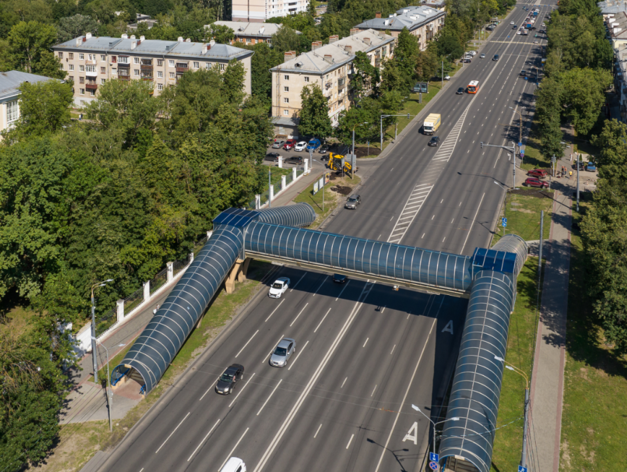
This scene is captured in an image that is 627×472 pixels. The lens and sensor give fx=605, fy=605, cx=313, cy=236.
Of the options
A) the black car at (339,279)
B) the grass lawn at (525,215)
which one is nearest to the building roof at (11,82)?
the black car at (339,279)

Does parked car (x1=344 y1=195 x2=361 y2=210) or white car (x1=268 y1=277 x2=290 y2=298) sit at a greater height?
parked car (x1=344 y1=195 x2=361 y2=210)

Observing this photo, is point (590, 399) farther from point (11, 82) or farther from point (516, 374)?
point (11, 82)

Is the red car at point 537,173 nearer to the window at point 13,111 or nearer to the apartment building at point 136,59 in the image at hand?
the apartment building at point 136,59

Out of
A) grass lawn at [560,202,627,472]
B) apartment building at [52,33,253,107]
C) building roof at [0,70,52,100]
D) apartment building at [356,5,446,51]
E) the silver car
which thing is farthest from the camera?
apartment building at [356,5,446,51]

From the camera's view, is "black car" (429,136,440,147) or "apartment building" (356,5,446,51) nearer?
"black car" (429,136,440,147)

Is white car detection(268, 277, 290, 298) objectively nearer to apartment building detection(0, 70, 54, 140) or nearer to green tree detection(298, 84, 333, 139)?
green tree detection(298, 84, 333, 139)

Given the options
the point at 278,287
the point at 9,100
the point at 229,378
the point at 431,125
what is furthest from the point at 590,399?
the point at 9,100

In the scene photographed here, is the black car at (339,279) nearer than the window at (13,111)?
Yes

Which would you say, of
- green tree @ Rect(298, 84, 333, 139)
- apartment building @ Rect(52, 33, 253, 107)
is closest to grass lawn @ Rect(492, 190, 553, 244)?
green tree @ Rect(298, 84, 333, 139)
